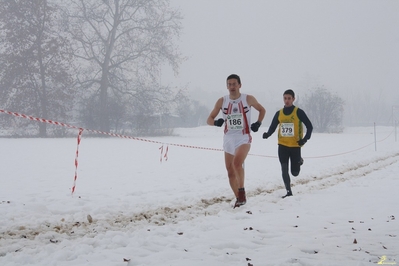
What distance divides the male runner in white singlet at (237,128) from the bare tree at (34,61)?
2408cm

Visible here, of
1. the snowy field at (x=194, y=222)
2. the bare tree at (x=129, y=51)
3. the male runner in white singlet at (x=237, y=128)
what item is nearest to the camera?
the snowy field at (x=194, y=222)

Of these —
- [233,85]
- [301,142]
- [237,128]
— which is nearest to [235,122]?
[237,128]

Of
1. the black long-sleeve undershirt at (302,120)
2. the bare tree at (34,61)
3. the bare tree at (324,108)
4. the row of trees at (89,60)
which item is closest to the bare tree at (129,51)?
the row of trees at (89,60)

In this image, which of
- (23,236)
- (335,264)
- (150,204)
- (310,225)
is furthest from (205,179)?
(335,264)

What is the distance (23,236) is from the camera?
4035mm

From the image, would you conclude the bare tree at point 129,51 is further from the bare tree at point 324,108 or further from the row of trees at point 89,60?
the bare tree at point 324,108

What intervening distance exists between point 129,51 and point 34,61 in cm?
765

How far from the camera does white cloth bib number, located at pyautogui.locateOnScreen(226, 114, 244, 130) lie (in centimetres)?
571

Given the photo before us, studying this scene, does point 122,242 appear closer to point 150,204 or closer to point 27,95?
point 150,204

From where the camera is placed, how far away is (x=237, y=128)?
5.74 m

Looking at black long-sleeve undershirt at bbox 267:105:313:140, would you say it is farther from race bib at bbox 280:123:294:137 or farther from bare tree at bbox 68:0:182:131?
bare tree at bbox 68:0:182:131

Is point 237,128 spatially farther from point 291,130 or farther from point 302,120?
point 302,120

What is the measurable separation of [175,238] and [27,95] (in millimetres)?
26058

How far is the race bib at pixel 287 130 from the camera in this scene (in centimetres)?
662
